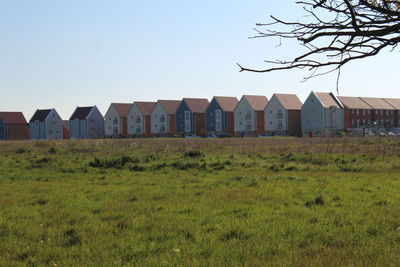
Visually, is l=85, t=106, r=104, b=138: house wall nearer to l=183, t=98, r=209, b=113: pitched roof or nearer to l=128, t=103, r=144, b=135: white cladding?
l=128, t=103, r=144, b=135: white cladding

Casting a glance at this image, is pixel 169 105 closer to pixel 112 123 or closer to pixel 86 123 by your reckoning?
pixel 112 123

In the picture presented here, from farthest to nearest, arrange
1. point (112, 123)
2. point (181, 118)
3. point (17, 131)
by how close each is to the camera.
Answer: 1. point (112, 123)
2. point (17, 131)
3. point (181, 118)

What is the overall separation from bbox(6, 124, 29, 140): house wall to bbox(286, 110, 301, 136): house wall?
206ft

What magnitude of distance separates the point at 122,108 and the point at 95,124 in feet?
25.1

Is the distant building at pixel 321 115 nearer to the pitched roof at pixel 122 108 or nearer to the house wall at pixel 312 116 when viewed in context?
the house wall at pixel 312 116

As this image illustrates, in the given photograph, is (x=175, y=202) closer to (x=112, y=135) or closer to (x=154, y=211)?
(x=154, y=211)

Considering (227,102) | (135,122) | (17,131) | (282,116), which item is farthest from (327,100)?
(17,131)

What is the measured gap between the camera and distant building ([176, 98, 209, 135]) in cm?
10194

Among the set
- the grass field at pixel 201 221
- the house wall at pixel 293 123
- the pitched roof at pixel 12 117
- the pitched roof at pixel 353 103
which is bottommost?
the grass field at pixel 201 221

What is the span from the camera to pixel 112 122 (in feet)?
364

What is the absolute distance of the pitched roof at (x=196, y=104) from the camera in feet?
337

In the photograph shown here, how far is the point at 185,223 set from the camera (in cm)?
906

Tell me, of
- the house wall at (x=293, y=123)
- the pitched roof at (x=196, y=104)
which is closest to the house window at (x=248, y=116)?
the house wall at (x=293, y=123)

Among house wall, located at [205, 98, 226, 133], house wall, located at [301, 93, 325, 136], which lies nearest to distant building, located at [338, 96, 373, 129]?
house wall, located at [301, 93, 325, 136]
